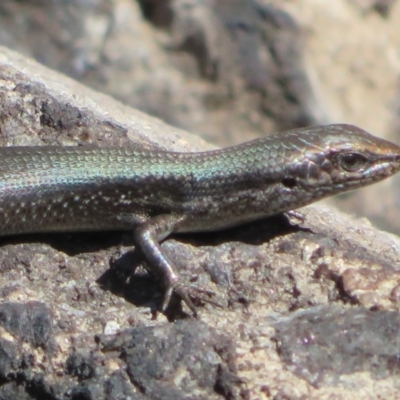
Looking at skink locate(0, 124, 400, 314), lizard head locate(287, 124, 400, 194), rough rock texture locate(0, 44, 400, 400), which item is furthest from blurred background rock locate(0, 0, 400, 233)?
skink locate(0, 124, 400, 314)

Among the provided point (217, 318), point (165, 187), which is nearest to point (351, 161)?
point (165, 187)

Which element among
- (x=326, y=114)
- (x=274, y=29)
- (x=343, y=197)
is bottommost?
(x=343, y=197)

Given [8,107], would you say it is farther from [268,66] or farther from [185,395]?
[268,66]

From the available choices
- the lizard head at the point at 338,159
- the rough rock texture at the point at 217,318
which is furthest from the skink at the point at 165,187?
the rough rock texture at the point at 217,318

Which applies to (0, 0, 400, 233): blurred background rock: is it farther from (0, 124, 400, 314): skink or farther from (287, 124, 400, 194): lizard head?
(0, 124, 400, 314): skink

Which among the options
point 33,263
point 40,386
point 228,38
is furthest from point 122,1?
point 40,386

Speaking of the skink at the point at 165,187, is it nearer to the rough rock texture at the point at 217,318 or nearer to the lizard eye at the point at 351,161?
the lizard eye at the point at 351,161

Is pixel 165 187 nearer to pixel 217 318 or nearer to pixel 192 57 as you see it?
pixel 217 318
